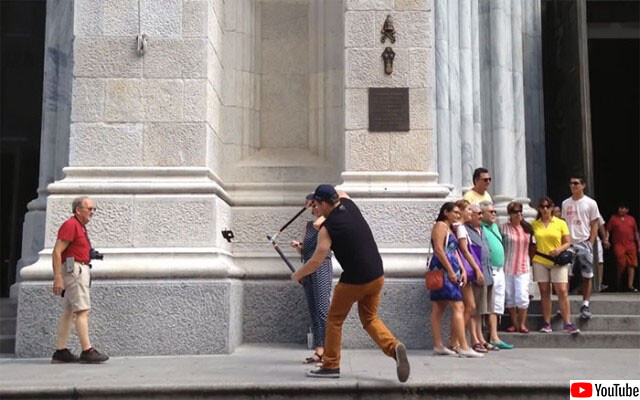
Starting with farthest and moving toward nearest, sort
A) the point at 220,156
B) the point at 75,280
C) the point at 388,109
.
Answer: the point at 220,156 < the point at 388,109 < the point at 75,280

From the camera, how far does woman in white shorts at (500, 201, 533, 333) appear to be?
10.6m

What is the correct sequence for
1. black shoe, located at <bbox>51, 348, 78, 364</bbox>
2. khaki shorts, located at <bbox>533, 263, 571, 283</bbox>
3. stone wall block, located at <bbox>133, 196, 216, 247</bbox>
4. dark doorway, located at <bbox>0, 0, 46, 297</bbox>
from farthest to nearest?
dark doorway, located at <bbox>0, 0, 46, 297</bbox> → khaki shorts, located at <bbox>533, 263, 571, 283</bbox> → stone wall block, located at <bbox>133, 196, 216, 247</bbox> → black shoe, located at <bbox>51, 348, 78, 364</bbox>

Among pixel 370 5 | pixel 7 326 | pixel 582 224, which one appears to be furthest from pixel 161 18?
pixel 582 224

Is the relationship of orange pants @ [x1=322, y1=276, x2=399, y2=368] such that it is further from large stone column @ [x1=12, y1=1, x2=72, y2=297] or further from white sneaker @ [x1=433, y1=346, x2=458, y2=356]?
large stone column @ [x1=12, y1=1, x2=72, y2=297]

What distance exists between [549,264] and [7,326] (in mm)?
7504

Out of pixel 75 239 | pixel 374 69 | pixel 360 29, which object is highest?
pixel 360 29

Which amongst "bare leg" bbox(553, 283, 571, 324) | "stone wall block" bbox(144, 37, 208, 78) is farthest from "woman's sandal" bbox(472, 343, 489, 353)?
"stone wall block" bbox(144, 37, 208, 78)

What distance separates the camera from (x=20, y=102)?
1780 centimetres

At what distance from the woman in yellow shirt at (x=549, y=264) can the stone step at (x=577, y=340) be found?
132 millimetres

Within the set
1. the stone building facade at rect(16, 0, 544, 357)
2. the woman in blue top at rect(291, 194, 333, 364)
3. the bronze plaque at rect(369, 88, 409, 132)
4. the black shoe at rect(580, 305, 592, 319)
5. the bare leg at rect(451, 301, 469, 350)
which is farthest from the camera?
the black shoe at rect(580, 305, 592, 319)

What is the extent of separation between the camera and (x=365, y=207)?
1047 cm

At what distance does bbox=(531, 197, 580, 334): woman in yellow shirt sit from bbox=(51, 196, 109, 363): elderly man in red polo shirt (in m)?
5.84

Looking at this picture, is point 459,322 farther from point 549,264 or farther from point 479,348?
point 549,264

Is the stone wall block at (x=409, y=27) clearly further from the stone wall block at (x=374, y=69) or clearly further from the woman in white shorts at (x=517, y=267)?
the woman in white shorts at (x=517, y=267)
